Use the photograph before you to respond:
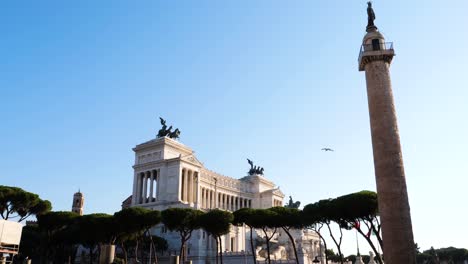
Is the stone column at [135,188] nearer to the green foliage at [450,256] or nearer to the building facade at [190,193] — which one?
the building facade at [190,193]

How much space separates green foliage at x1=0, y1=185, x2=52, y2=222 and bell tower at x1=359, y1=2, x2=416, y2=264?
4771 cm

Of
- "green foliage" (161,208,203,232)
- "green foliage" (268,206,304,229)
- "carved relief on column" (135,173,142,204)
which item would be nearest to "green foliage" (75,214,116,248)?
"green foliage" (161,208,203,232)

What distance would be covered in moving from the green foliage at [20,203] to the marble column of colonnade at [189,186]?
29.7 metres

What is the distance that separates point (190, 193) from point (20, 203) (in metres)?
36.0

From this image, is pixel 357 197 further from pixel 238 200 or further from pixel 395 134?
pixel 238 200

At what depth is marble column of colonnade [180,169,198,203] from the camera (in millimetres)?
82875

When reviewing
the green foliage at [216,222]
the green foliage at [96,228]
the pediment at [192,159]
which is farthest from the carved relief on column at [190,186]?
the green foliage at [216,222]

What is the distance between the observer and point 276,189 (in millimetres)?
Answer: 107312

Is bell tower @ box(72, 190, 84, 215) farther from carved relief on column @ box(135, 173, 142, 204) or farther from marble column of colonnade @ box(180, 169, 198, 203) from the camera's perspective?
marble column of colonnade @ box(180, 169, 198, 203)

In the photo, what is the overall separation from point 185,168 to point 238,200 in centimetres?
2452

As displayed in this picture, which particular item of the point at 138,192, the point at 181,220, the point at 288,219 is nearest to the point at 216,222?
the point at 181,220

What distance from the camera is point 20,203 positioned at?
54.7 meters

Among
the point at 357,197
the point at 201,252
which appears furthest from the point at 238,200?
the point at 357,197

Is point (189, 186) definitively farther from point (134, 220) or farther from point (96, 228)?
point (134, 220)
